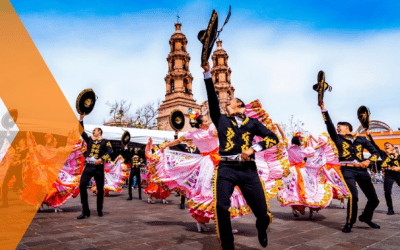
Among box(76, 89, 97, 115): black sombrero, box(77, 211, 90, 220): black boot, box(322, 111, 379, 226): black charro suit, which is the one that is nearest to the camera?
box(322, 111, 379, 226): black charro suit

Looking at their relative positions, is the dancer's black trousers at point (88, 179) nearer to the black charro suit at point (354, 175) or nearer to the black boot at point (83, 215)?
the black boot at point (83, 215)

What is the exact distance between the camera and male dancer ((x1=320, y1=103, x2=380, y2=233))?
497 centimetres

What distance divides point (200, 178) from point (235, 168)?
5.50ft

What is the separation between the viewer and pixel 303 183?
245 inches

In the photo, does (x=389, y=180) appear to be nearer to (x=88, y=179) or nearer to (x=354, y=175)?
(x=354, y=175)

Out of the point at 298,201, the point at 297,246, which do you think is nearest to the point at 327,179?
the point at 298,201

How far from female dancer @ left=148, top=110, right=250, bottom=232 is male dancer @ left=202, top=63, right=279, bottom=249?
53.1 inches

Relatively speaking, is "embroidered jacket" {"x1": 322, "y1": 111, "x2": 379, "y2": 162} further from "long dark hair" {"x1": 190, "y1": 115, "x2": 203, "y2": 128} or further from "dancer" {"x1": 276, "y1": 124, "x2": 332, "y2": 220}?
"long dark hair" {"x1": 190, "y1": 115, "x2": 203, "y2": 128}

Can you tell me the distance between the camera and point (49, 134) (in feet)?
30.8

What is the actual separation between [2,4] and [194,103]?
157 ft

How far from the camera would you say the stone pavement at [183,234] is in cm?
396

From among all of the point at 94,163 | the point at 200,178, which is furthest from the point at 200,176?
the point at 94,163

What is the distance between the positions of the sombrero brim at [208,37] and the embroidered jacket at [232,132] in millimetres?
270

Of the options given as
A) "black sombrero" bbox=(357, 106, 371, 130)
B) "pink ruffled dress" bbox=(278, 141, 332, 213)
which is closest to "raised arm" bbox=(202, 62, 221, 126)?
"pink ruffled dress" bbox=(278, 141, 332, 213)
